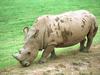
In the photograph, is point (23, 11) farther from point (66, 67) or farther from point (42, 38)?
point (66, 67)

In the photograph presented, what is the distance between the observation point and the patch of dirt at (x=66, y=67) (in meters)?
9.43

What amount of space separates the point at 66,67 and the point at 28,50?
1.24 meters

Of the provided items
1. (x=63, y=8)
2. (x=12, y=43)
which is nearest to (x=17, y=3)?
(x=63, y=8)

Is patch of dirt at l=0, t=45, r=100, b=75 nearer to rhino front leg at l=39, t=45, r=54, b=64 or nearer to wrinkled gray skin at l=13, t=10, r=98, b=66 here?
rhino front leg at l=39, t=45, r=54, b=64

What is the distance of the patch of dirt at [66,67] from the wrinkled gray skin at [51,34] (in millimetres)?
328

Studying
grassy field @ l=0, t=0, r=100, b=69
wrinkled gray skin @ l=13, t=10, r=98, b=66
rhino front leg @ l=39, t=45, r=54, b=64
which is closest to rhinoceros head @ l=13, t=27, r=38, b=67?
wrinkled gray skin @ l=13, t=10, r=98, b=66

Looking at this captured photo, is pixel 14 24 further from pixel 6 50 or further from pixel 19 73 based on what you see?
pixel 19 73

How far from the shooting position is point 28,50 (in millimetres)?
10062

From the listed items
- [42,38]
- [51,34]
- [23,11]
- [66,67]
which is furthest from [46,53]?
[23,11]

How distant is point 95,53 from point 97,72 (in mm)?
1755

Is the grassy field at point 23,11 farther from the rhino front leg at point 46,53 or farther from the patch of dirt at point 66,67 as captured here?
the rhino front leg at point 46,53

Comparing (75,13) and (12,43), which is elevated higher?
(75,13)

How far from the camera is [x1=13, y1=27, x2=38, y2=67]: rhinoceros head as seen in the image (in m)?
10.00

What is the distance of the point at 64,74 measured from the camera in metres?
9.30
